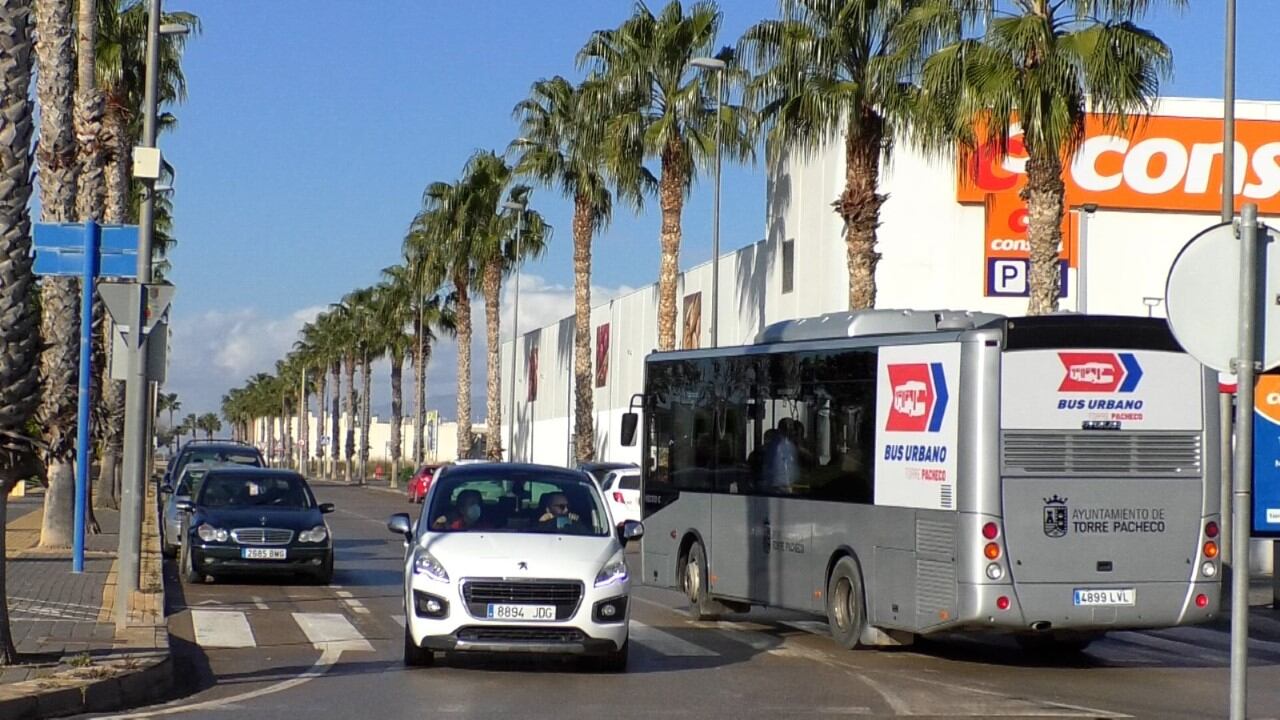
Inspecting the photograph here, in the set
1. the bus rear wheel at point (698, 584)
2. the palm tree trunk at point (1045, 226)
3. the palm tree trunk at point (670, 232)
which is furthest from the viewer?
the palm tree trunk at point (670, 232)

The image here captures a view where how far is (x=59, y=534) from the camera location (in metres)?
28.2

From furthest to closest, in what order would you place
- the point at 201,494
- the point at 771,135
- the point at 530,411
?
the point at 530,411, the point at 771,135, the point at 201,494

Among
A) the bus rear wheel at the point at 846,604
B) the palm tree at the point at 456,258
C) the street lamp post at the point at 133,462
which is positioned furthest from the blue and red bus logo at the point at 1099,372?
the palm tree at the point at 456,258

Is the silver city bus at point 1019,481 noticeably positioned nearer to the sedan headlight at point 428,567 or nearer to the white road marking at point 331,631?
the sedan headlight at point 428,567

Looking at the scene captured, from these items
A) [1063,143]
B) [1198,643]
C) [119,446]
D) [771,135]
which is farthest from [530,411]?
[1198,643]

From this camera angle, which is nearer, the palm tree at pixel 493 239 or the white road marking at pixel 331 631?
the white road marking at pixel 331 631

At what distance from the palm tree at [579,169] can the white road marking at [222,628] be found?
93.3 feet

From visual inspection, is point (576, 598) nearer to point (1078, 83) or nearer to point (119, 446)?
point (1078, 83)

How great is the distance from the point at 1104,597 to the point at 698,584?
602 cm

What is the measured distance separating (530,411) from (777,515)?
69501 mm

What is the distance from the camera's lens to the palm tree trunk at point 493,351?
209 ft

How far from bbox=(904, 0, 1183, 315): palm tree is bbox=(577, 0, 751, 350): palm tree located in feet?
51.7

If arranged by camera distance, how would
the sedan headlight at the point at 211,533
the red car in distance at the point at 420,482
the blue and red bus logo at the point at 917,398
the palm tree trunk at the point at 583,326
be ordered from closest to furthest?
the blue and red bus logo at the point at 917,398 → the sedan headlight at the point at 211,533 → the palm tree trunk at the point at 583,326 → the red car in distance at the point at 420,482

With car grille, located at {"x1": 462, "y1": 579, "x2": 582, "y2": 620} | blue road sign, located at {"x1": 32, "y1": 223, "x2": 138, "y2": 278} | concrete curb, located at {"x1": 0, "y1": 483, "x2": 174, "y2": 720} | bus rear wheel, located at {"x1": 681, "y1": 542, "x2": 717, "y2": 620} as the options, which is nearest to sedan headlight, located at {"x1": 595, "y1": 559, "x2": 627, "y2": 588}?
car grille, located at {"x1": 462, "y1": 579, "x2": 582, "y2": 620}
